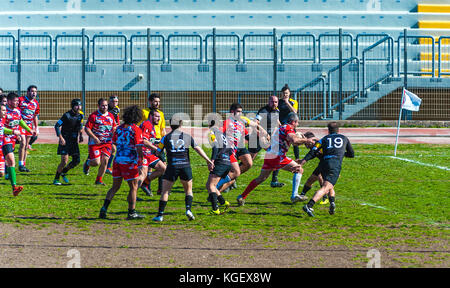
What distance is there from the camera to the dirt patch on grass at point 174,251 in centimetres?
834

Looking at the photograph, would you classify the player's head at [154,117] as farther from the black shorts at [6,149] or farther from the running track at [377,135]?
the running track at [377,135]

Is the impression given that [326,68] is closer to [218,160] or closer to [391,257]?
[218,160]

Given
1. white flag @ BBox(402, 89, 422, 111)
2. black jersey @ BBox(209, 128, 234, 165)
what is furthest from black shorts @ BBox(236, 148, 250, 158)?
white flag @ BBox(402, 89, 422, 111)

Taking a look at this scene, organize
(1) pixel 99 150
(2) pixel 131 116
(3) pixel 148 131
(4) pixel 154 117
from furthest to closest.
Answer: (1) pixel 99 150, (4) pixel 154 117, (3) pixel 148 131, (2) pixel 131 116

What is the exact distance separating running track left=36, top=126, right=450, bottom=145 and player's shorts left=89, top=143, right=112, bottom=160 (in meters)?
8.72

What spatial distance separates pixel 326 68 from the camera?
29.5 m

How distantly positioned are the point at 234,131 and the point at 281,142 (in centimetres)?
89

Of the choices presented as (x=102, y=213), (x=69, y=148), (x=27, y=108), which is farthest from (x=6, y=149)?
(x=27, y=108)

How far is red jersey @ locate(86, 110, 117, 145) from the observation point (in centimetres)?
1505

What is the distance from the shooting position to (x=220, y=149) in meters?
12.1

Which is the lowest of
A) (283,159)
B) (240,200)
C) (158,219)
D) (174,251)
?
(174,251)

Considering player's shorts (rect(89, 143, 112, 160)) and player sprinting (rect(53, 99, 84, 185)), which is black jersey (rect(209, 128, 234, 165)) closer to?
player's shorts (rect(89, 143, 112, 160))

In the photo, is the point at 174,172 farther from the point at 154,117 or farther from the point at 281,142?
the point at 281,142

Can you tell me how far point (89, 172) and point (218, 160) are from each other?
20.5 ft
